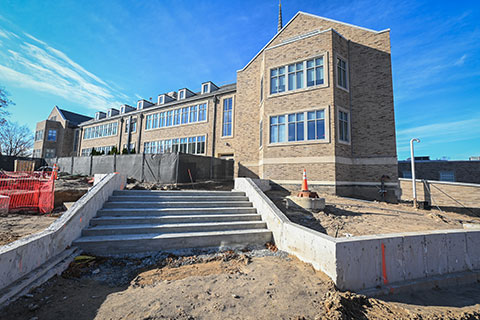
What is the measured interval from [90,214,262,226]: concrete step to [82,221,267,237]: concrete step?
161mm

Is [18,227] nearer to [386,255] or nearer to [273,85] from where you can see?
[386,255]

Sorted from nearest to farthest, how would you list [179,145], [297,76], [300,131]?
[300,131]
[297,76]
[179,145]

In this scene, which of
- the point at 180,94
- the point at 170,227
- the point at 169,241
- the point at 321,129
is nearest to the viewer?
the point at 169,241

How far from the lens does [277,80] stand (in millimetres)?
13523

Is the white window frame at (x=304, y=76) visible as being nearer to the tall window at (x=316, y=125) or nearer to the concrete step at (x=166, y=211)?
the tall window at (x=316, y=125)

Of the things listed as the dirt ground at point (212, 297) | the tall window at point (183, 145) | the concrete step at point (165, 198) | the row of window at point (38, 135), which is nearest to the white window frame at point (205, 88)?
the tall window at point (183, 145)

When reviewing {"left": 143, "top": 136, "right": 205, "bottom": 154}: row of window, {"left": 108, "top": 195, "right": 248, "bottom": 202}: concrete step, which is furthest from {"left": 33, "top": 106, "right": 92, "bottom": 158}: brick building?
{"left": 108, "top": 195, "right": 248, "bottom": 202}: concrete step

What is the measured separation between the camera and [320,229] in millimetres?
5832

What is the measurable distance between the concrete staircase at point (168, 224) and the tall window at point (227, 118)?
1246 cm

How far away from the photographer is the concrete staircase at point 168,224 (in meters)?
4.57

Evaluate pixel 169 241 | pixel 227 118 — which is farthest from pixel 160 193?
pixel 227 118

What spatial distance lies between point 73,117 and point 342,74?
44.9 metres

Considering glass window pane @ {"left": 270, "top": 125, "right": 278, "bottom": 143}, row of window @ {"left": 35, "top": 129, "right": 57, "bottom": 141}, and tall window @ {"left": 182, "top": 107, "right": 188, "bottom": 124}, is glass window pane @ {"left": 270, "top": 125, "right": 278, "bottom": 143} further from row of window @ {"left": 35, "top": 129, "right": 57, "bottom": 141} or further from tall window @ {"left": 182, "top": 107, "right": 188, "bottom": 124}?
row of window @ {"left": 35, "top": 129, "right": 57, "bottom": 141}

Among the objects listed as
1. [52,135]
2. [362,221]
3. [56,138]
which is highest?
[52,135]
